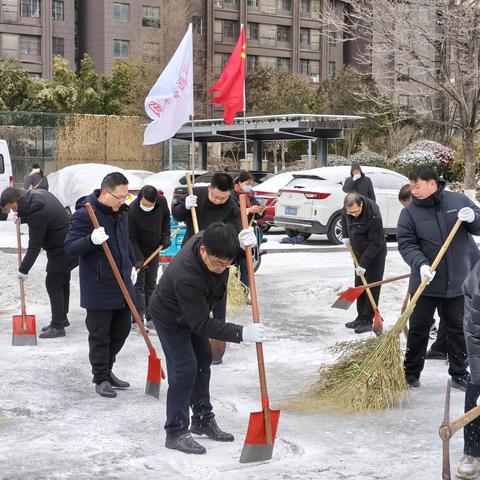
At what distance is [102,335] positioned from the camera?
21.8 ft

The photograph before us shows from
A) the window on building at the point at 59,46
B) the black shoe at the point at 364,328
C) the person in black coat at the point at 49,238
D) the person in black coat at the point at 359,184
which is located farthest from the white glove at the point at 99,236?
the window on building at the point at 59,46

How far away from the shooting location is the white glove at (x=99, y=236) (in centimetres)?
643

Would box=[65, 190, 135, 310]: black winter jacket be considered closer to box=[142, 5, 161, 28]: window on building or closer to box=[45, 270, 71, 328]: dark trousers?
box=[45, 270, 71, 328]: dark trousers

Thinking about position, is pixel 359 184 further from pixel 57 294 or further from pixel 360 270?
pixel 57 294

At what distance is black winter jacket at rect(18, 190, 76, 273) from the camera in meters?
8.29

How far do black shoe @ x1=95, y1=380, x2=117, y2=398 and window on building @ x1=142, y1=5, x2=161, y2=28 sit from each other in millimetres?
52554

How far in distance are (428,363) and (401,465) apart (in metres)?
2.72

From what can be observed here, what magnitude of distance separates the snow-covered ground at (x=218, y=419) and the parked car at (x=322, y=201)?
7.83 metres

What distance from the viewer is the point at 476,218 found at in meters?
6.50

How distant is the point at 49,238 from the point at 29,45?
4808 cm

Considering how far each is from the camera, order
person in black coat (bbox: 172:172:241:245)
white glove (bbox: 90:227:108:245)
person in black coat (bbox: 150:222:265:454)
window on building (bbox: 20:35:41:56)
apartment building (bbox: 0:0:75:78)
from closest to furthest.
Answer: person in black coat (bbox: 150:222:265:454) → white glove (bbox: 90:227:108:245) → person in black coat (bbox: 172:172:241:245) → apartment building (bbox: 0:0:75:78) → window on building (bbox: 20:35:41:56)

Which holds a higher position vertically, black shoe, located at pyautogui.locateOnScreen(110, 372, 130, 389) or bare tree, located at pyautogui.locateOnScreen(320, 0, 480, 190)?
bare tree, located at pyautogui.locateOnScreen(320, 0, 480, 190)

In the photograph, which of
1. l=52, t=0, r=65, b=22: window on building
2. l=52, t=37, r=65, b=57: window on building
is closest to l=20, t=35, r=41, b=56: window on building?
l=52, t=37, r=65, b=57: window on building

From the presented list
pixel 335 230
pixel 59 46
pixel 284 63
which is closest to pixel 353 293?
pixel 335 230
